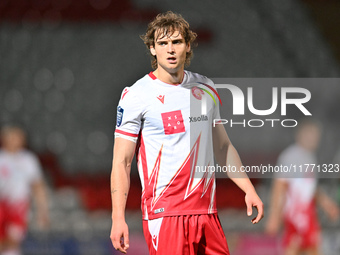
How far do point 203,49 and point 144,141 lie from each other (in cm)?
664

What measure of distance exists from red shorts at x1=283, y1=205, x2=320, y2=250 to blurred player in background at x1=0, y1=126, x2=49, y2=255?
8.29 feet

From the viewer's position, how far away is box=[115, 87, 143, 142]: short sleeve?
8.31 feet

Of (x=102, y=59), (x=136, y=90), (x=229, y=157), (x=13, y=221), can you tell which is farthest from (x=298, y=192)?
(x=102, y=59)

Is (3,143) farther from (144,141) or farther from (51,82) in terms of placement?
(144,141)

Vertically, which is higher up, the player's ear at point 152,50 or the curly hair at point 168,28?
the curly hair at point 168,28

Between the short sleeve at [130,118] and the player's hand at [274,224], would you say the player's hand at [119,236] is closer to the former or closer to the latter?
the short sleeve at [130,118]

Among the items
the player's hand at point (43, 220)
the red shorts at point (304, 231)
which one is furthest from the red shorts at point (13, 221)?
the red shorts at point (304, 231)

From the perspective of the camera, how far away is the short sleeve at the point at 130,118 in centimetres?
253

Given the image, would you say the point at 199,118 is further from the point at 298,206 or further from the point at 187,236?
the point at 298,206

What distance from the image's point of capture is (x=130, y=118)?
253 centimetres

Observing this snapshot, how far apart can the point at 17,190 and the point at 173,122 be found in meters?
4.65

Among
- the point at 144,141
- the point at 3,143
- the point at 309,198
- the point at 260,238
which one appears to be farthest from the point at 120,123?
the point at 3,143

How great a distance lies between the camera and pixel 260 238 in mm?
6551

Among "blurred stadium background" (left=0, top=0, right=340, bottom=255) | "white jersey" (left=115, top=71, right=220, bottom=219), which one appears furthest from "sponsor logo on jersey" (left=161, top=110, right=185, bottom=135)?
"blurred stadium background" (left=0, top=0, right=340, bottom=255)
